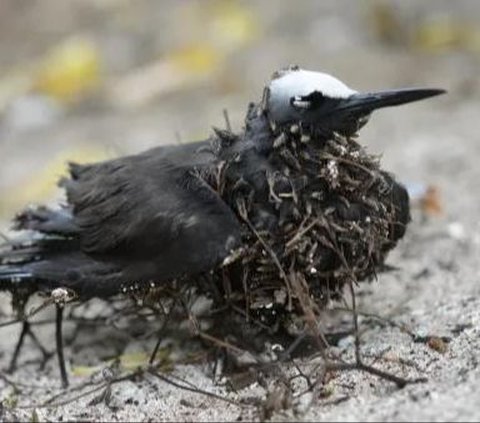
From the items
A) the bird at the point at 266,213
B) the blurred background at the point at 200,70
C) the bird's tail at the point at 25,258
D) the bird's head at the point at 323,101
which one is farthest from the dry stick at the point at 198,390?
the blurred background at the point at 200,70

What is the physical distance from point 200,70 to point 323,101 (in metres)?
3.61

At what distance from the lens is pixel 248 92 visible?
19.9ft

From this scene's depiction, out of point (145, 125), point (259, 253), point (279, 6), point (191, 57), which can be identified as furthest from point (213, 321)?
point (279, 6)

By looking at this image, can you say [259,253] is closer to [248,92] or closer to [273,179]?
[273,179]

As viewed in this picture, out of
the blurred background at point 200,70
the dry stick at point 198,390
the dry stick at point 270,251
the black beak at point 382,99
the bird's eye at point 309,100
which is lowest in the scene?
the dry stick at point 198,390

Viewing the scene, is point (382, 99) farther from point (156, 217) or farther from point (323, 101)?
point (156, 217)

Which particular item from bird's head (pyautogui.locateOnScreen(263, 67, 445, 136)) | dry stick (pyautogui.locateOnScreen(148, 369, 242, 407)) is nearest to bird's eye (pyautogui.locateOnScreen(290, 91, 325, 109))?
bird's head (pyautogui.locateOnScreen(263, 67, 445, 136))

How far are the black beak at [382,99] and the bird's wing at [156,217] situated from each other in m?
0.41

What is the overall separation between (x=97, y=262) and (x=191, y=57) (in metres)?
3.73

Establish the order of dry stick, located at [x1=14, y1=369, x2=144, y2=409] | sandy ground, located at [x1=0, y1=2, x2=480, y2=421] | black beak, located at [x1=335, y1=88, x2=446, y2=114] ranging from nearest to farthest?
sandy ground, located at [x1=0, y1=2, x2=480, y2=421] → dry stick, located at [x1=14, y1=369, x2=144, y2=409] → black beak, located at [x1=335, y1=88, x2=446, y2=114]

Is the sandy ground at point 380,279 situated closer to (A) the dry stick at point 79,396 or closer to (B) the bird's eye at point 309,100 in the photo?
(A) the dry stick at point 79,396

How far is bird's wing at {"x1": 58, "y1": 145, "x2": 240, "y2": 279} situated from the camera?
2844 mm

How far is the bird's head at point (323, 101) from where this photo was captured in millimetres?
2859

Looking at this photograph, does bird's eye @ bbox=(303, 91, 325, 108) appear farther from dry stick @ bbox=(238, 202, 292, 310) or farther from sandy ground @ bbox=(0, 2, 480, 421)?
sandy ground @ bbox=(0, 2, 480, 421)
